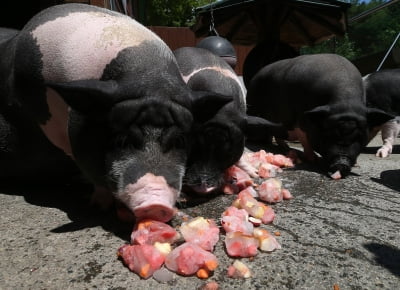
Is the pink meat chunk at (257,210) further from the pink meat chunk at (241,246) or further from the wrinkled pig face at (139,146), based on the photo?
the wrinkled pig face at (139,146)

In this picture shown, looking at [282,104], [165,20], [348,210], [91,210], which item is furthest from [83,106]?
[165,20]

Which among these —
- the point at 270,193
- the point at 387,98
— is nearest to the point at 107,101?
the point at 270,193

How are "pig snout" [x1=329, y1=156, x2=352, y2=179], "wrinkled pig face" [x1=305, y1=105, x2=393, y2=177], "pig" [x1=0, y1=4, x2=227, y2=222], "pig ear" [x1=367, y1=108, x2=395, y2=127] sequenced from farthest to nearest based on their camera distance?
1. "pig ear" [x1=367, y1=108, x2=395, y2=127]
2. "wrinkled pig face" [x1=305, y1=105, x2=393, y2=177]
3. "pig snout" [x1=329, y1=156, x2=352, y2=179]
4. "pig" [x1=0, y1=4, x2=227, y2=222]

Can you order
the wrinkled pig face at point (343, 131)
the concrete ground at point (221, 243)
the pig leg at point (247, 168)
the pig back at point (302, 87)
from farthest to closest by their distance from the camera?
the pig back at point (302, 87), the wrinkled pig face at point (343, 131), the pig leg at point (247, 168), the concrete ground at point (221, 243)

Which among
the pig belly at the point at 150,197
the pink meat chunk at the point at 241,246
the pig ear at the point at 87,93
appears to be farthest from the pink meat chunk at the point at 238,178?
the pig ear at the point at 87,93

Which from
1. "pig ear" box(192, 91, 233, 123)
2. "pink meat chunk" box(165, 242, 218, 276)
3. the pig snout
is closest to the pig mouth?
"pig ear" box(192, 91, 233, 123)

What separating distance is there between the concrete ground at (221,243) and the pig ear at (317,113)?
1103 millimetres

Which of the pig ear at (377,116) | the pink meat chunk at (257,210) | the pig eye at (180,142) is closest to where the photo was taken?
the pig eye at (180,142)

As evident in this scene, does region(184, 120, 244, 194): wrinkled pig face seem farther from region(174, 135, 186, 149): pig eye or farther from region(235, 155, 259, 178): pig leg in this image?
region(235, 155, 259, 178): pig leg

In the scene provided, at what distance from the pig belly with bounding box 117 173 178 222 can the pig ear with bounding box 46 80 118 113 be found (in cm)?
52

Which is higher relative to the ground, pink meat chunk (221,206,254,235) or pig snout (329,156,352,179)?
pink meat chunk (221,206,254,235)

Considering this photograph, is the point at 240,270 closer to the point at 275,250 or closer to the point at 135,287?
the point at 275,250

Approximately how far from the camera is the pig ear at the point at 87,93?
6.83ft

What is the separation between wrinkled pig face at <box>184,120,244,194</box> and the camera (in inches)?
117
